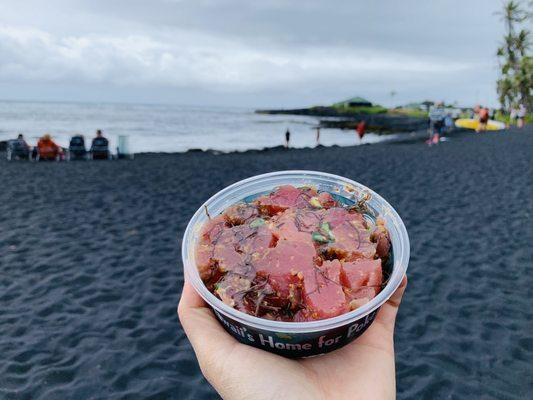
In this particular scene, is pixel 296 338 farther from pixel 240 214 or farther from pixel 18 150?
pixel 18 150

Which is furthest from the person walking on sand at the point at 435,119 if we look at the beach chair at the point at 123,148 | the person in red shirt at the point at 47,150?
the person in red shirt at the point at 47,150

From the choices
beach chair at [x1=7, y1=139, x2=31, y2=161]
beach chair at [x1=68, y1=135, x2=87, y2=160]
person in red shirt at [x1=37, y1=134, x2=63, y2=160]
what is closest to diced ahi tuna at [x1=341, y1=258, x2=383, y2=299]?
beach chair at [x1=68, y1=135, x2=87, y2=160]

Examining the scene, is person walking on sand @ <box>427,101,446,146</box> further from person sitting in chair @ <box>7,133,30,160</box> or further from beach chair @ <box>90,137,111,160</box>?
person sitting in chair @ <box>7,133,30,160</box>

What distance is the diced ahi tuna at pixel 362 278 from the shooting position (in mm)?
2122

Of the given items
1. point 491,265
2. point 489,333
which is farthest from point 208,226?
point 491,265

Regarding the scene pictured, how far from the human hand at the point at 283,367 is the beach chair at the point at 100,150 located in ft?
67.9

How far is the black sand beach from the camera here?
5246mm

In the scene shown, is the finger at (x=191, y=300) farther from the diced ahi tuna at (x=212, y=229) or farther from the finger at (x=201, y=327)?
the diced ahi tuna at (x=212, y=229)

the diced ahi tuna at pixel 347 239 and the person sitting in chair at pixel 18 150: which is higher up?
the diced ahi tuna at pixel 347 239

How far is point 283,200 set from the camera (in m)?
2.73

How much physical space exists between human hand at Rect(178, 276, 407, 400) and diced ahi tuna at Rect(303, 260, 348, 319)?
39cm

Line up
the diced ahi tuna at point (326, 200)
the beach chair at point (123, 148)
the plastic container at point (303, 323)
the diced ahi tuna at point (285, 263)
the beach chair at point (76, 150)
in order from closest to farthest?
1. the plastic container at point (303, 323)
2. the diced ahi tuna at point (285, 263)
3. the diced ahi tuna at point (326, 200)
4. the beach chair at point (76, 150)
5. the beach chair at point (123, 148)

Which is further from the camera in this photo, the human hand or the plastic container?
the human hand

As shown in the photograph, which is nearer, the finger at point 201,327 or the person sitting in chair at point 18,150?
the finger at point 201,327
